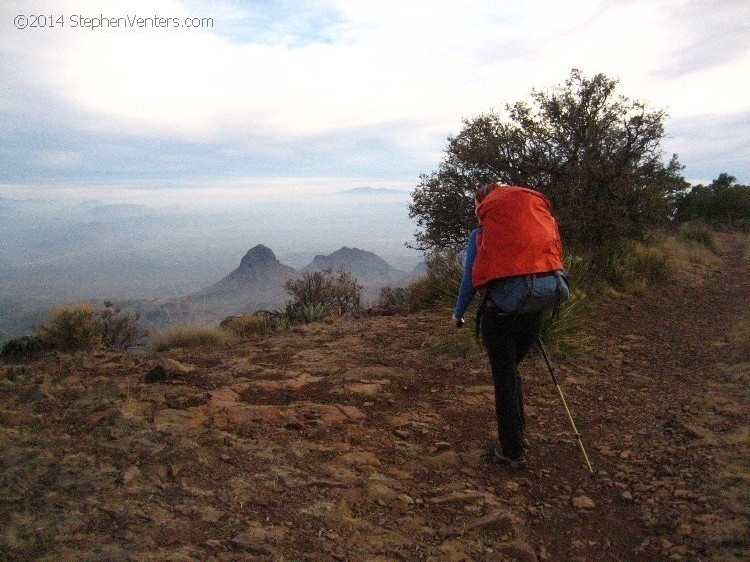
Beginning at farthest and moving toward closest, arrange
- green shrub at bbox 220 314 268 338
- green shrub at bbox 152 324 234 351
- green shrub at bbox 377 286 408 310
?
green shrub at bbox 377 286 408 310
green shrub at bbox 220 314 268 338
green shrub at bbox 152 324 234 351

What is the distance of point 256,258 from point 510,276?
6165cm

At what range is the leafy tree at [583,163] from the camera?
35.0 feet

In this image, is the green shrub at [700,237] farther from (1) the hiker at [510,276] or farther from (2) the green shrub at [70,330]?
(2) the green shrub at [70,330]

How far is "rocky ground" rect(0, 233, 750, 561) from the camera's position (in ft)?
8.97

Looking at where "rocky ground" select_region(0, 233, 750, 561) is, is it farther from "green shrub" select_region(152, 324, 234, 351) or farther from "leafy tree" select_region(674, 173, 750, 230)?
"leafy tree" select_region(674, 173, 750, 230)

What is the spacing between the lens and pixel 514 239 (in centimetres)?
338

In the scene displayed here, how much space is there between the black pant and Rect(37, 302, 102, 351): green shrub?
614 cm

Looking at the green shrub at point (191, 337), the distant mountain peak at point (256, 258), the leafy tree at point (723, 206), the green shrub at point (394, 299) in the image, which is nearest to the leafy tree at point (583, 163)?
the green shrub at point (394, 299)

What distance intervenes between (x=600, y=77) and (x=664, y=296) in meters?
4.72

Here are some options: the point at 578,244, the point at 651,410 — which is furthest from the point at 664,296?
the point at 651,410

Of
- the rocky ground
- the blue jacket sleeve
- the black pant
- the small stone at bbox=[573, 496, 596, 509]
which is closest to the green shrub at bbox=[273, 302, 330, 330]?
the rocky ground

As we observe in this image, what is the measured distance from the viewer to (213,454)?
11.7ft

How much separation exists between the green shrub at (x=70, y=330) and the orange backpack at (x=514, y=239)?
6.31m

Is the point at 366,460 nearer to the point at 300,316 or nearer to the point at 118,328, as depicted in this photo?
the point at 300,316
